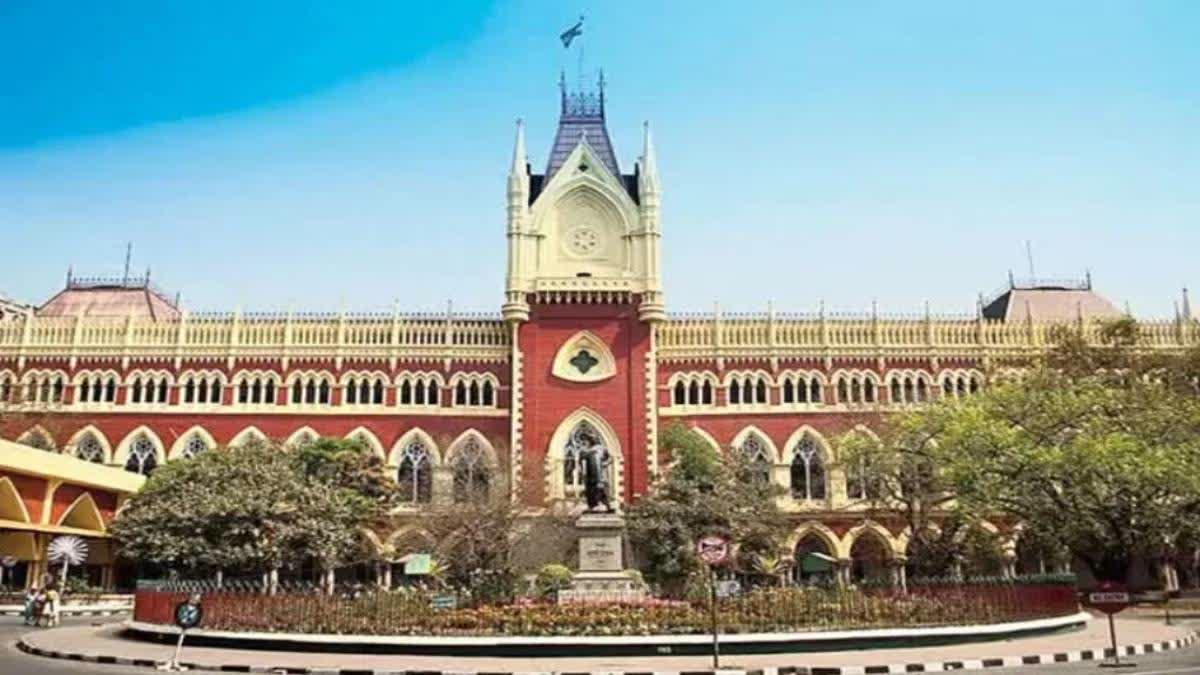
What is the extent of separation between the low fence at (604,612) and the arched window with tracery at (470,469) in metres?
21.7

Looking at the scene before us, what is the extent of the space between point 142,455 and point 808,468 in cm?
3083

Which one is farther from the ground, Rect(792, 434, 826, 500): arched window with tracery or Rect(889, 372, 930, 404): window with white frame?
Rect(889, 372, 930, 404): window with white frame

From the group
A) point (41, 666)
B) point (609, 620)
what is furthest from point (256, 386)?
point (609, 620)

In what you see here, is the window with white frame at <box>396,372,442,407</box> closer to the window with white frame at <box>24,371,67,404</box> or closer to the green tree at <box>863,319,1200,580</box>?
the window with white frame at <box>24,371,67,404</box>

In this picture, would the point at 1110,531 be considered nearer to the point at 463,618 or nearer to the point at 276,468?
the point at 463,618

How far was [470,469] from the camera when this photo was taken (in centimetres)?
4897

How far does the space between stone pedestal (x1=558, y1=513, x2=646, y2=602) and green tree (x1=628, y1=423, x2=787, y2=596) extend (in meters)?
14.0

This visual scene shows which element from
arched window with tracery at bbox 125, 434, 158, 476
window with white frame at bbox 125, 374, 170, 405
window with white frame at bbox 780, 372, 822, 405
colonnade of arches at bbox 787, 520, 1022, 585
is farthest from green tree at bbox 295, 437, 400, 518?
window with white frame at bbox 780, 372, 822, 405

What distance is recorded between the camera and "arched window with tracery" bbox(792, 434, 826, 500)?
165 feet

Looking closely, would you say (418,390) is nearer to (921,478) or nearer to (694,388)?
(694,388)

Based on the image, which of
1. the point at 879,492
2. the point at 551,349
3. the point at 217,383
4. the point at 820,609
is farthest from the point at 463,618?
the point at 217,383

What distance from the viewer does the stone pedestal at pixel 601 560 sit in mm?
24875

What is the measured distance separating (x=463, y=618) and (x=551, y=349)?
29.7 meters

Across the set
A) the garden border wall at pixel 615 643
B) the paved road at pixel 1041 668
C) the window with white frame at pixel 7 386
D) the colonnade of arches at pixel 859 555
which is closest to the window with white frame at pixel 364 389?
the window with white frame at pixel 7 386
